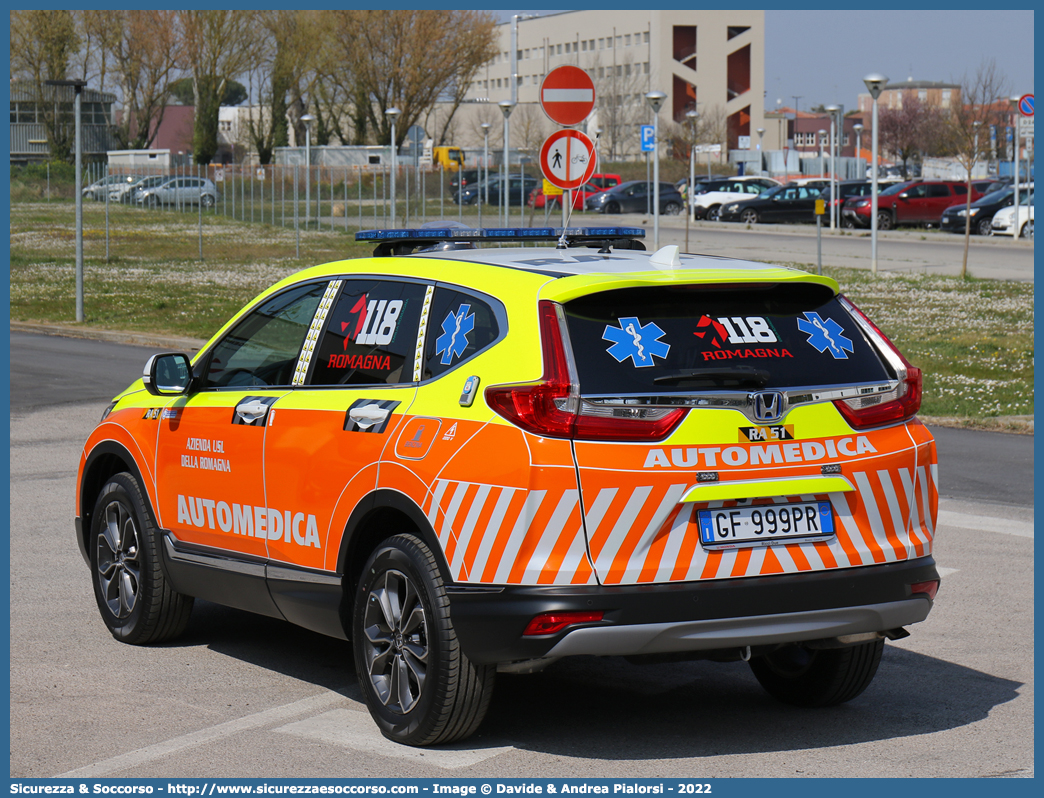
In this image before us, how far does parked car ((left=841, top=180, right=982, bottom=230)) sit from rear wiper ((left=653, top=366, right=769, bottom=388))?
46910 millimetres

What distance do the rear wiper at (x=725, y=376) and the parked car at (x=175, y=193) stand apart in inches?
2309

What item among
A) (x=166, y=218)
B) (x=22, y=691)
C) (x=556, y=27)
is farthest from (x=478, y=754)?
(x=556, y=27)

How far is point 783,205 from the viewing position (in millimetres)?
54062

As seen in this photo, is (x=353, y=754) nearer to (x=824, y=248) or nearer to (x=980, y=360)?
(x=980, y=360)

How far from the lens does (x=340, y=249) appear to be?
137 ft

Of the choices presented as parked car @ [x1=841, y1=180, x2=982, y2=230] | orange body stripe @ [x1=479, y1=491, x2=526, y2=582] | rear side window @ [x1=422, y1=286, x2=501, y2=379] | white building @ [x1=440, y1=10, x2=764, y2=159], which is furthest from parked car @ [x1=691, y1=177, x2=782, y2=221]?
orange body stripe @ [x1=479, y1=491, x2=526, y2=582]

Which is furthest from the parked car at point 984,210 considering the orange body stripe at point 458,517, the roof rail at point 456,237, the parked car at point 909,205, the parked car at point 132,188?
the orange body stripe at point 458,517

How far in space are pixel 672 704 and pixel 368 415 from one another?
167 cm

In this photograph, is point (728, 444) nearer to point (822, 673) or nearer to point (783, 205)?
point (822, 673)

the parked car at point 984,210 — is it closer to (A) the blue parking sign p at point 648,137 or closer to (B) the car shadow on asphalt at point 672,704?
(A) the blue parking sign p at point 648,137

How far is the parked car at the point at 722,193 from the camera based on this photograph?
5667cm

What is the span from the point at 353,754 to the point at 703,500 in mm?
1481

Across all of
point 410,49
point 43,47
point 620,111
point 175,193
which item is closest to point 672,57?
point 620,111

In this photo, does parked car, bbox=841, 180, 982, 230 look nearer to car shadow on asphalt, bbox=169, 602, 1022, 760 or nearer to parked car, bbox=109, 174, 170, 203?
parked car, bbox=109, 174, 170, 203
